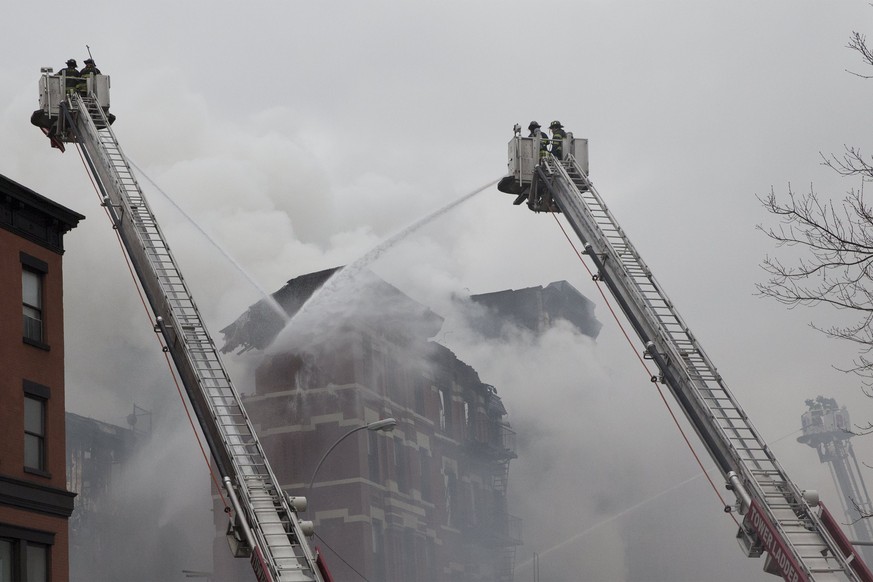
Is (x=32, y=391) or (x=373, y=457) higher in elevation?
(x=373, y=457)

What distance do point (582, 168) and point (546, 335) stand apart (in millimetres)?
41966

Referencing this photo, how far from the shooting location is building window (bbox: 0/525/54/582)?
20.4 metres

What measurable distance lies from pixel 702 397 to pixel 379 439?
29.1 m

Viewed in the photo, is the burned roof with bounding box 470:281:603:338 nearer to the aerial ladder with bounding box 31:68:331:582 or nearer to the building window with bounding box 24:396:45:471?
the aerial ladder with bounding box 31:68:331:582

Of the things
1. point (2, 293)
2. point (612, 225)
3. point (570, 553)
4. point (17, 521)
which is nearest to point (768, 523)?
point (612, 225)

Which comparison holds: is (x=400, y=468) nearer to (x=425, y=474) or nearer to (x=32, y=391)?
(x=425, y=474)

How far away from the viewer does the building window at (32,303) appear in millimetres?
22719

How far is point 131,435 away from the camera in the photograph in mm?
53812

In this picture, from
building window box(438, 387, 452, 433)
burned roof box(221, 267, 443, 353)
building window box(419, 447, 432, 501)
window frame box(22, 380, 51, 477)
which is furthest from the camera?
building window box(438, 387, 452, 433)

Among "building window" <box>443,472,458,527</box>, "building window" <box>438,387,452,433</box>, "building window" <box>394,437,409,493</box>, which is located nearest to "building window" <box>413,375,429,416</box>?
"building window" <box>438,387,452,433</box>

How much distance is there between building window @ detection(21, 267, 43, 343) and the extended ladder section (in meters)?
2.01

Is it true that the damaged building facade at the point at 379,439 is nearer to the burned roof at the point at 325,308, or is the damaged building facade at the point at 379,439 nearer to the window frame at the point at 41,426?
the burned roof at the point at 325,308

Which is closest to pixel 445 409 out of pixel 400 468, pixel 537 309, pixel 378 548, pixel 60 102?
pixel 400 468

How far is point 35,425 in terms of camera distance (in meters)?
22.2
